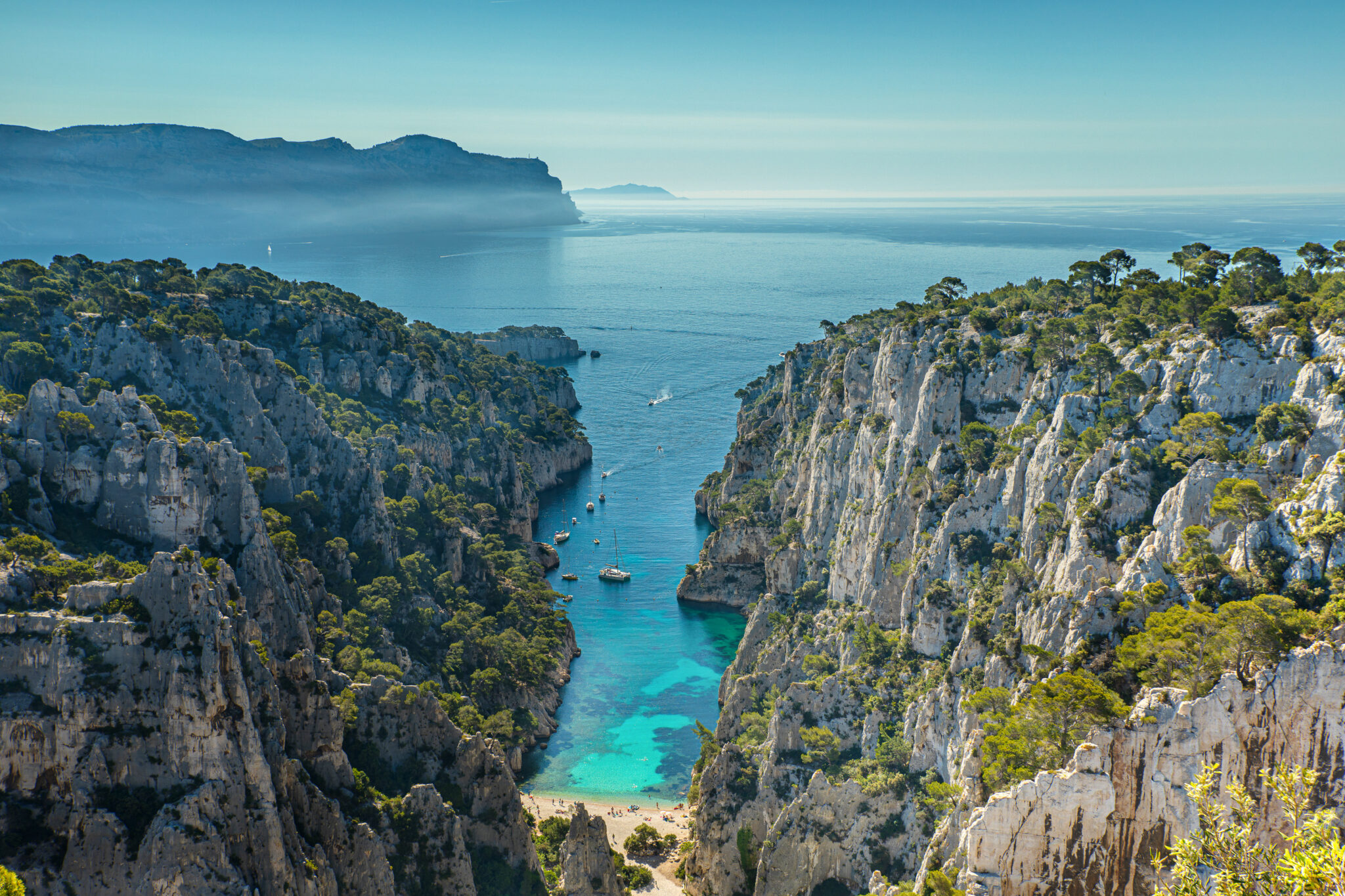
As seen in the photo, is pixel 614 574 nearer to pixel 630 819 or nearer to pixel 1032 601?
pixel 630 819

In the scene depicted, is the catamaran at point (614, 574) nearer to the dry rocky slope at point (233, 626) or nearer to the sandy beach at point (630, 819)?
the dry rocky slope at point (233, 626)

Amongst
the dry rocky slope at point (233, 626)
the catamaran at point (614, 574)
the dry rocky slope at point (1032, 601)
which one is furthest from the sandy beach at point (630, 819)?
the catamaran at point (614, 574)

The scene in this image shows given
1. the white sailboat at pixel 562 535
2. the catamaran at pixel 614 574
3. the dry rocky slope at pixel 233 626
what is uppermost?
the dry rocky slope at pixel 233 626

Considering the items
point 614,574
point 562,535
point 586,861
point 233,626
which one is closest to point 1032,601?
point 586,861

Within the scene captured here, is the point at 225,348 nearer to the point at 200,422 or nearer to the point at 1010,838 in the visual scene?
the point at 200,422

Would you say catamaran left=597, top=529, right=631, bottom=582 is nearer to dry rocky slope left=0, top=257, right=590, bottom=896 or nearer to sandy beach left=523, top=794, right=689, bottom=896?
dry rocky slope left=0, top=257, right=590, bottom=896

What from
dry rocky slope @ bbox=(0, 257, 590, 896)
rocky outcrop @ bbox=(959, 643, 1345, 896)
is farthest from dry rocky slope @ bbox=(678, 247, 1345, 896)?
dry rocky slope @ bbox=(0, 257, 590, 896)
